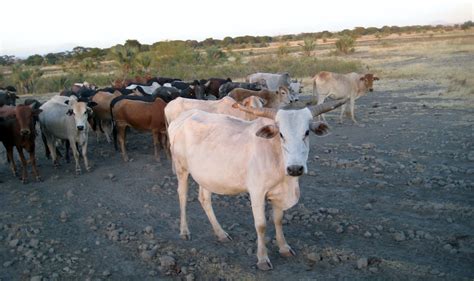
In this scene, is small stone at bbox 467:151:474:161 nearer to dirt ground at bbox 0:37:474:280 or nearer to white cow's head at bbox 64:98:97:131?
dirt ground at bbox 0:37:474:280

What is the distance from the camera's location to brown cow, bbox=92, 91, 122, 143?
12.1 metres

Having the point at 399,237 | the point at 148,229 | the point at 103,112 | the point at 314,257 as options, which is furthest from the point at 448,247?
the point at 103,112

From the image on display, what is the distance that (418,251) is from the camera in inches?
201

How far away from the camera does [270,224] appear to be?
609 cm

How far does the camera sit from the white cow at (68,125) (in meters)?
9.48

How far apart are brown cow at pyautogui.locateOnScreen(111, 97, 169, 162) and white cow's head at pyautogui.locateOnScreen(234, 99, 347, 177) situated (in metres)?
6.19

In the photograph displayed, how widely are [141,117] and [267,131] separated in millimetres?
6693

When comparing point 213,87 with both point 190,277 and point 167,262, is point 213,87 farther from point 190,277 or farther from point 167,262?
point 190,277

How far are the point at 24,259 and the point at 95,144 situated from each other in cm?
735


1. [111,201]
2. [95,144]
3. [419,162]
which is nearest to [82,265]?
[111,201]

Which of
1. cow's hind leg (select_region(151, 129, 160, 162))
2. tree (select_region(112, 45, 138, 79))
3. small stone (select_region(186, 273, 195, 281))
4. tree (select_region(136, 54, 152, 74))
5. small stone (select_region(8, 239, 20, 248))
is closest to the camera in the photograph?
small stone (select_region(186, 273, 195, 281))

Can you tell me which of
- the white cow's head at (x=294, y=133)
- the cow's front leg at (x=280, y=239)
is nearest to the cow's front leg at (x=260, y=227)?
the cow's front leg at (x=280, y=239)

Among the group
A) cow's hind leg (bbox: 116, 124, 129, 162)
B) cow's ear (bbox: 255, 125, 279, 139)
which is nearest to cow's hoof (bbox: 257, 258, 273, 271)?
cow's ear (bbox: 255, 125, 279, 139)

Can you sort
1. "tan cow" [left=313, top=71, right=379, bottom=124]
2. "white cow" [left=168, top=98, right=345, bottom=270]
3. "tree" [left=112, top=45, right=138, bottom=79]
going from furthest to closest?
"tree" [left=112, top=45, right=138, bottom=79] → "tan cow" [left=313, top=71, right=379, bottom=124] → "white cow" [left=168, top=98, right=345, bottom=270]
